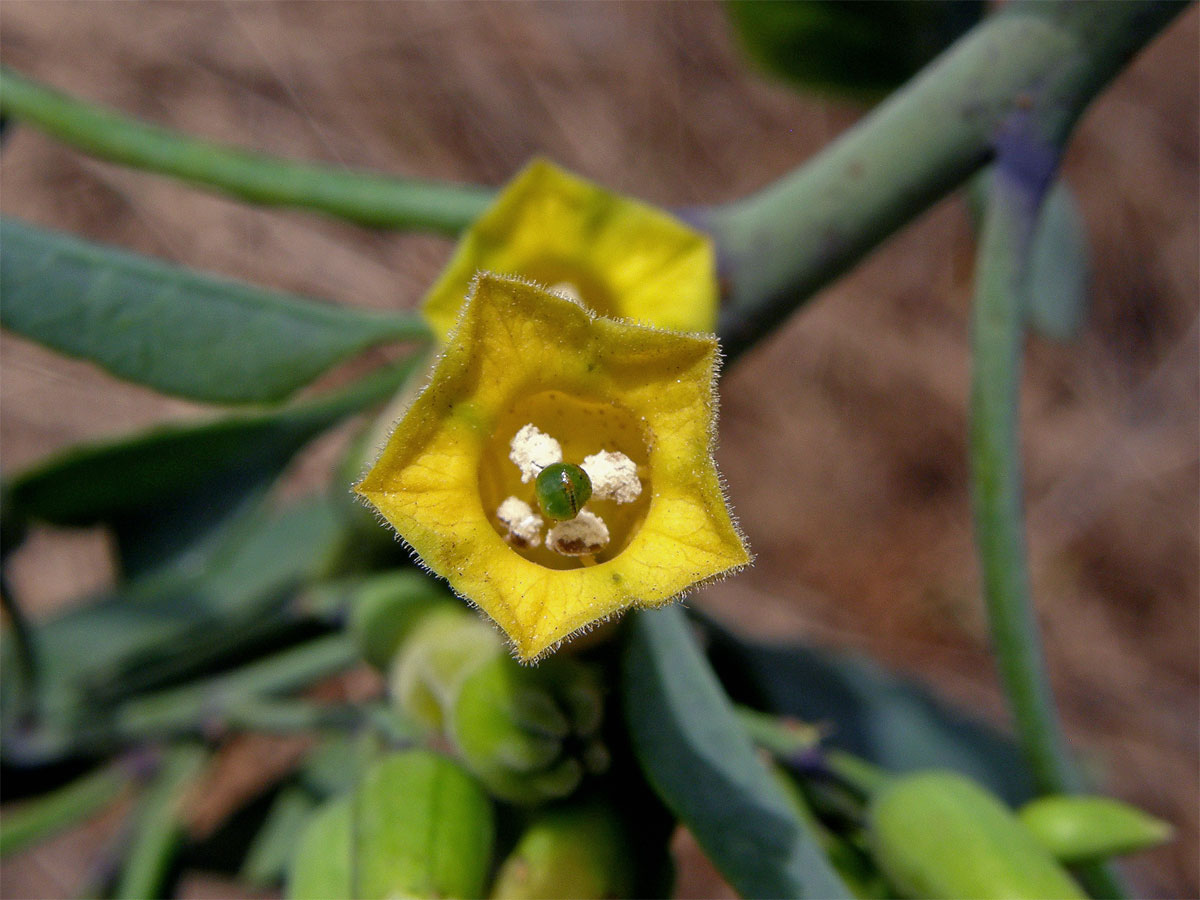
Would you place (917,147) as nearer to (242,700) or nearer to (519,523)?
(519,523)

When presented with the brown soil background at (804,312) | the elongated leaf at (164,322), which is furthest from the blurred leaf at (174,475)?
the brown soil background at (804,312)

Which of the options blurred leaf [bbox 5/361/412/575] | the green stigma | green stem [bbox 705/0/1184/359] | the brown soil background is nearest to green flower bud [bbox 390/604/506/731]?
the green stigma

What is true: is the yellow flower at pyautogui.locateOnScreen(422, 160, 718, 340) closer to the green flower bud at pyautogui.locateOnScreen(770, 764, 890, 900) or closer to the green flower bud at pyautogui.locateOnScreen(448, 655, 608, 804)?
the green flower bud at pyautogui.locateOnScreen(448, 655, 608, 804)

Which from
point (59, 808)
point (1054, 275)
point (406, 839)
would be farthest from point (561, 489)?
point (1054, 275)

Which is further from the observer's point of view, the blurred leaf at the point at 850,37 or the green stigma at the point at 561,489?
the blurred leaf at the point at 850,37

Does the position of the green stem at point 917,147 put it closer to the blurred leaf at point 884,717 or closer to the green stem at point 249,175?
the green stem at point 249,175
